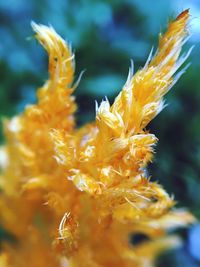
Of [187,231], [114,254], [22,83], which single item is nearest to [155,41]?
[22,83]

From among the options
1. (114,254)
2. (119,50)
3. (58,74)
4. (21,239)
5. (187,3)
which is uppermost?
(187,3)

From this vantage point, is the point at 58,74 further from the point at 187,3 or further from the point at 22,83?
the point at 187,3

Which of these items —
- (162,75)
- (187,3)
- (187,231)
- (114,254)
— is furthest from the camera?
(187,3)

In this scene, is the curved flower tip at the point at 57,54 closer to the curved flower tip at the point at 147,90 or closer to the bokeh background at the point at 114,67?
the curved flower tip at the point at 147,90

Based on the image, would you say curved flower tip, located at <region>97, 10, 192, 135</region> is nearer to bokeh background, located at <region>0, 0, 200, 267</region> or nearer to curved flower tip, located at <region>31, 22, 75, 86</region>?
curved flower tip, located at <region>31, 22, 75, 86</region>

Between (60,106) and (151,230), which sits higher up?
(60,106)

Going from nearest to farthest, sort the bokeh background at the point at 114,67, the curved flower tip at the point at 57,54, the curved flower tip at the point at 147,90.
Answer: the curved flower tip at the point at 147,90, the curved flower tip at the point at 57,54, the bokeh background at the point at 114,67

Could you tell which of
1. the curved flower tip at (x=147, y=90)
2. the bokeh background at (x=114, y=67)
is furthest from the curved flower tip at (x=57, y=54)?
the bokeh background at (x=114, y=67)
